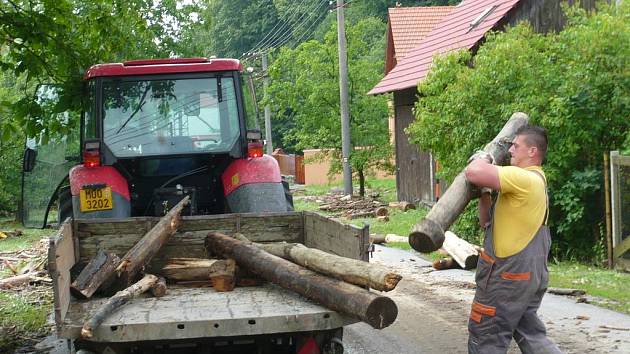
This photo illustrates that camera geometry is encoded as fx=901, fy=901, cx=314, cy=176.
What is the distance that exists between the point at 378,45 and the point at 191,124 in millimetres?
45015

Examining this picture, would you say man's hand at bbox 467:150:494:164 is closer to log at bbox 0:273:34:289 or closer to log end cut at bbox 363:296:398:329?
log end cut at bbox 363:296:398:329

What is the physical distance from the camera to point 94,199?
8.51 metres

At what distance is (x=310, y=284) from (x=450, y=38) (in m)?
19.0

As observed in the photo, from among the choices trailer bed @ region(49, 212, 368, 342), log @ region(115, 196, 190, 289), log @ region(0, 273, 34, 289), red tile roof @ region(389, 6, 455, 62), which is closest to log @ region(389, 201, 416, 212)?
red tile roof @ region(389, 6, 455, 62)

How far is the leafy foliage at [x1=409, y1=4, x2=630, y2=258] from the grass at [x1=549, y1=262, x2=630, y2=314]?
1.06 metres

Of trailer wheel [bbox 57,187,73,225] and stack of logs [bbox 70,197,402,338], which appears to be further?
trailer wheel [bbox 57,187,73,225]

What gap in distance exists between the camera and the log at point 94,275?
6363 mm

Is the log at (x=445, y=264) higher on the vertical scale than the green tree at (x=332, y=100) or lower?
lower

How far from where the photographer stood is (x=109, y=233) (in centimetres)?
740

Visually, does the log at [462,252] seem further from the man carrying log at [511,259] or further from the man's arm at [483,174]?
the man's arm at [483,174]

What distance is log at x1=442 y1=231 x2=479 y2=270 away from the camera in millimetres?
12281

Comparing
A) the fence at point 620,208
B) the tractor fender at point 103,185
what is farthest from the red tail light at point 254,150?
the fence at point 620,208

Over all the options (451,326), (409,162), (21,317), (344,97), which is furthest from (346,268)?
(344,97)

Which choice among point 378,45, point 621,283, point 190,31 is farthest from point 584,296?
point 378,45
